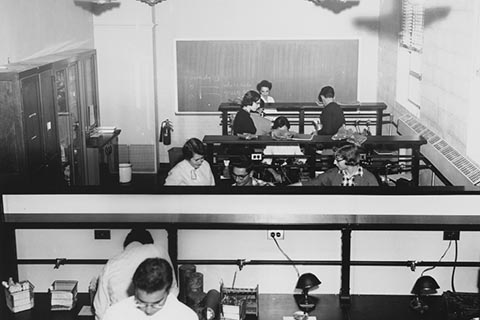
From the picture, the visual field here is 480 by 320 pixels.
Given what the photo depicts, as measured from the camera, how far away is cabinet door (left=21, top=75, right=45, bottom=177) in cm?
713

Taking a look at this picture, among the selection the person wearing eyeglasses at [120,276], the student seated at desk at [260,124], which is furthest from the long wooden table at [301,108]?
the person wearing eyeglasses at [120,276]

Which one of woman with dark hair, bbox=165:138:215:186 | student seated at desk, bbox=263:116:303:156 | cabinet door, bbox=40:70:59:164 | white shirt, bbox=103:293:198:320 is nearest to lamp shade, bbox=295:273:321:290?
white shirt, bbox=103:293:198:320

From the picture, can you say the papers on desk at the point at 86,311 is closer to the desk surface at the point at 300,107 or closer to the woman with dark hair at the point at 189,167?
the woman with dark hair at the point at 189,167

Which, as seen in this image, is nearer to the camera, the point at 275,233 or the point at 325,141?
the point at 275,233

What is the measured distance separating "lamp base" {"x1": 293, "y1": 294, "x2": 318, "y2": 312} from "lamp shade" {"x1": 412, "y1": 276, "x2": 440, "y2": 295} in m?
0.70

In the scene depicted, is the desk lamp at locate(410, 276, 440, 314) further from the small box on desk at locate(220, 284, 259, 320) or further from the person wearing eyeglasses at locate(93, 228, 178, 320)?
the person wearing eyeglasses at locate(93, 228, 178, 320)

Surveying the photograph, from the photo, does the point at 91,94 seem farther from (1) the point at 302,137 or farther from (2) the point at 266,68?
(1) the point at 302,137

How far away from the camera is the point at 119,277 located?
440cm

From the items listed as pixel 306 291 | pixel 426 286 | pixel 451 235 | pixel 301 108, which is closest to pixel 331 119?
pixel 301 108

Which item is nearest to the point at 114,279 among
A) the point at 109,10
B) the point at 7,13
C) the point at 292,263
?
the point at 292,263

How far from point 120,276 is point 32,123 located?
3.45 metres

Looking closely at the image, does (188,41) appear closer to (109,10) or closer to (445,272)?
(109,10)

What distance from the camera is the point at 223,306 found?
4707 millimetres

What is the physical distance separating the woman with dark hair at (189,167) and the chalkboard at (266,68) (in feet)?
18.3
